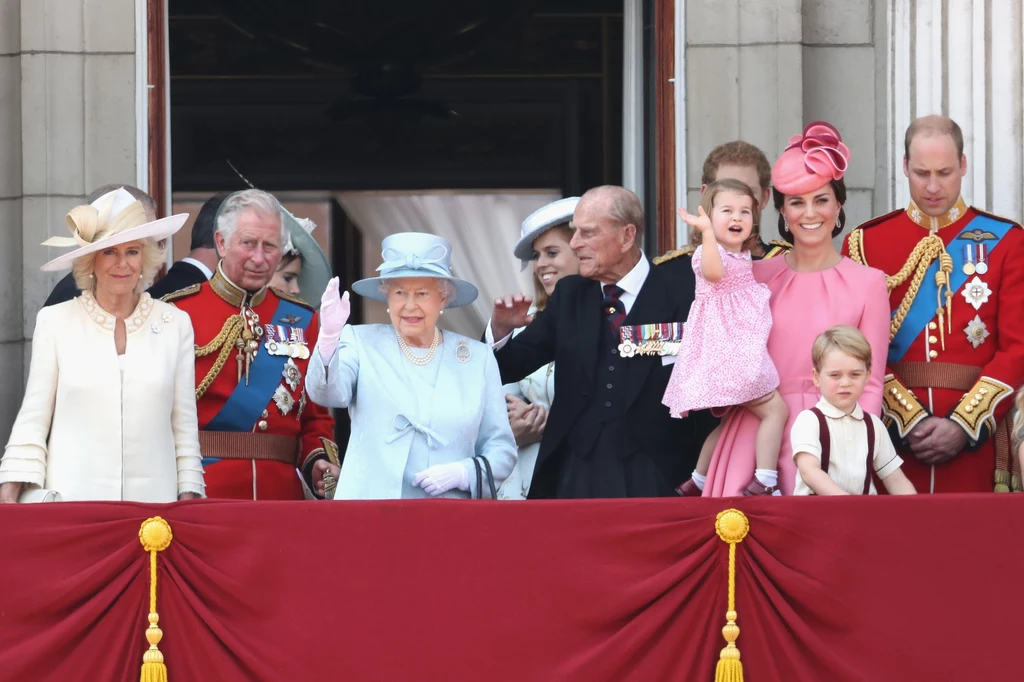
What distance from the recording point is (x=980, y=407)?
5.82 m

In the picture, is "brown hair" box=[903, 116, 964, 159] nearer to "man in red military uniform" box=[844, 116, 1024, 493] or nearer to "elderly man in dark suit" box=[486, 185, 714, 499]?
"man in red military uniform" box=[844, 116, 1024, 493]

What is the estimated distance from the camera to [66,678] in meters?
5.07

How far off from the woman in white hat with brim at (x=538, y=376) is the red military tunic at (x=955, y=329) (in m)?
0.97

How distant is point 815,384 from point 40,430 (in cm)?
221

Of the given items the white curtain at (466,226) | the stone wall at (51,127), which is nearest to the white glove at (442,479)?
the stone wall at (51,127)

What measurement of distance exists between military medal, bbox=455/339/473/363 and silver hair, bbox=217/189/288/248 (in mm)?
965

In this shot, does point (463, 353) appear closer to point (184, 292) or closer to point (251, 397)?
point (251, 397)

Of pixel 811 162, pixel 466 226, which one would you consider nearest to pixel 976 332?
pixel 811 162

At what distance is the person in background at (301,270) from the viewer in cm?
762

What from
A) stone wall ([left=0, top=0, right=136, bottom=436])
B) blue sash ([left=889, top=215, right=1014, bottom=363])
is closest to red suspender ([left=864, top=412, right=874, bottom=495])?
blue sash ([left=889, top=215, right=1014, bottom=363])

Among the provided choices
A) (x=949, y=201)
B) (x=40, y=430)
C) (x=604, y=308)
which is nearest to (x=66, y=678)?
(x=40, y=430)

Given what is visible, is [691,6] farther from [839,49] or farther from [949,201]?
[949,201]

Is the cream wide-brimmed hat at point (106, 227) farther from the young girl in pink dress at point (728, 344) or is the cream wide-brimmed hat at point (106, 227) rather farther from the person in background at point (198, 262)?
the young girl in pink dress at point (728, 344)

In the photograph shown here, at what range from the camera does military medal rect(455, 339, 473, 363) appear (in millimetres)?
5734
